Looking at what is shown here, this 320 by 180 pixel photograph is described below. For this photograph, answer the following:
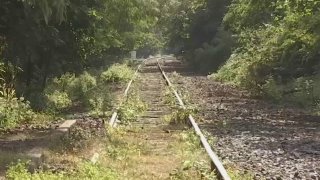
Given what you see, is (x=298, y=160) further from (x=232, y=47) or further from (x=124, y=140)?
(x=232, y=47)

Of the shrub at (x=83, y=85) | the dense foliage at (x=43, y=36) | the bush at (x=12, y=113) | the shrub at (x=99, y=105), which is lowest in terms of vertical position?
the shrub at (x=83, y=85)

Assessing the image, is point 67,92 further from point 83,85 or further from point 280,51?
point 280,51

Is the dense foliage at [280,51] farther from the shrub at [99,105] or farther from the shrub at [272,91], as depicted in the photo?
the shrub at [99,105]

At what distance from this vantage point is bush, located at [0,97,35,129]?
12.0 m

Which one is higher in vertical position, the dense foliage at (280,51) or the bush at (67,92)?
the dense foliage at (280,51)

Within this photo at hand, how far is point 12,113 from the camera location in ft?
41.2

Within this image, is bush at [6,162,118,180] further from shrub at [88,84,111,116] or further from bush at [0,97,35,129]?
shrub at [88,84,111,116]

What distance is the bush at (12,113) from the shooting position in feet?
39.4

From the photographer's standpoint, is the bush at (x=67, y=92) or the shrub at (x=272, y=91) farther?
the shrub at (x=272, y=91)

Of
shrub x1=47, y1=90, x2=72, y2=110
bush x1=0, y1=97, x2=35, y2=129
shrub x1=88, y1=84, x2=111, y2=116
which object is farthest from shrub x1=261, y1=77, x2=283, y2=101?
bush x1=0, y1=97, x2=35, y2=129

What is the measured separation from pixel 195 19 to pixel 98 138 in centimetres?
3967

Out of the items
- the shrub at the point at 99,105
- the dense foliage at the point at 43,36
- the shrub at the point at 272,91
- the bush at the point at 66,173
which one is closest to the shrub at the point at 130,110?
the shrub at the point at 99,105

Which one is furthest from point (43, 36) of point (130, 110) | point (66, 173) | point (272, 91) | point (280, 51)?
point (280, 51)

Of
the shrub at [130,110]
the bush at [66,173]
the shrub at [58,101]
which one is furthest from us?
the shrub at [58,101]
